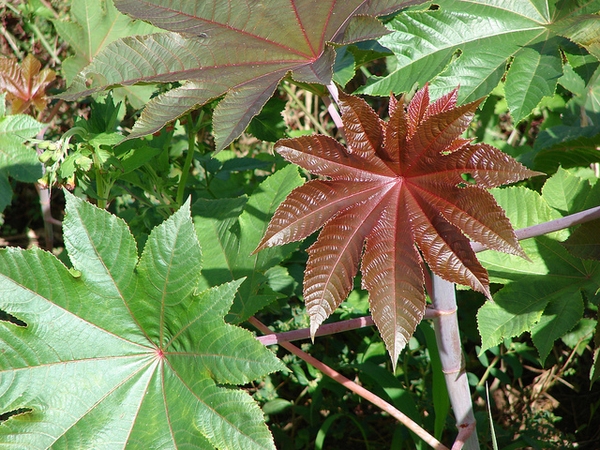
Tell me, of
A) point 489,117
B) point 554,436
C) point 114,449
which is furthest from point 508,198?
point 489,117

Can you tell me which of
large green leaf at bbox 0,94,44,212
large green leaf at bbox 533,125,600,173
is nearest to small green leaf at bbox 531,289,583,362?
large green leaf at bbox 533,125,600,173

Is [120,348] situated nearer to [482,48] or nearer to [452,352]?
[452,352]

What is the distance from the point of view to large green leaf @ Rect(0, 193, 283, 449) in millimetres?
1111

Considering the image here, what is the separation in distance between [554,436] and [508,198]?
97 centimetres

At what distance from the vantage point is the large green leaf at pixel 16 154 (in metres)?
1.64

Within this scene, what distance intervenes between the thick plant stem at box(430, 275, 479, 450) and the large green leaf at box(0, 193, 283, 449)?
0.37 metres

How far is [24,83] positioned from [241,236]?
1.02m

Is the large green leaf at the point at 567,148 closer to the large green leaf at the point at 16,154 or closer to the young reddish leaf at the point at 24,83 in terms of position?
the large green leaf at the point at 16,154

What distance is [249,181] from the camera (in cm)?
234

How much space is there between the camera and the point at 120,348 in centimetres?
121

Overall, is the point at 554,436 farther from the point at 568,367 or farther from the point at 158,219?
the point at 158,219

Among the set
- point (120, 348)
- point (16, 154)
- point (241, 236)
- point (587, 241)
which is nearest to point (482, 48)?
point (587, 241)

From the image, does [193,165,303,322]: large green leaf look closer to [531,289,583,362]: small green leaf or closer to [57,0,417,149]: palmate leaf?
[57,0,417,149]: palmate leaf

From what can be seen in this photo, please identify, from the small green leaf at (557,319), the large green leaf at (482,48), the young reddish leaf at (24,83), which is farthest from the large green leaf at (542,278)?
the young reddish leaf at (24,83)
